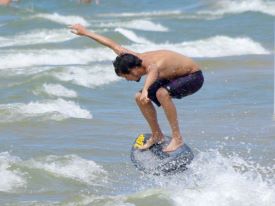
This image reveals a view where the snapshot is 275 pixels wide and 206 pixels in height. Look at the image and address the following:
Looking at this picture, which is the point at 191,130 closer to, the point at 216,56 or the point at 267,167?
the point at 267,167

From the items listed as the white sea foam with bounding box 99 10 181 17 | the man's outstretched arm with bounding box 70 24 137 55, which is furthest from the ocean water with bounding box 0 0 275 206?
the white sea foam with bounding box 99 10 181 17

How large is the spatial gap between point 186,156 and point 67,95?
26.2 ft

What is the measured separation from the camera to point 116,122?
48.6 ft

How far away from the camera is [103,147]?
13000mm

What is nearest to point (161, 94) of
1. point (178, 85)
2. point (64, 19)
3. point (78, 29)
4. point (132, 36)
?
point (178, 85)

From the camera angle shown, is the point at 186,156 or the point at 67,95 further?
the point at 67,95

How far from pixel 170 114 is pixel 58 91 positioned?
27.8ft

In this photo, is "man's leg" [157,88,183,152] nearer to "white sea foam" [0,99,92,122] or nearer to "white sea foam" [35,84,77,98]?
"white sea foam" [0,99,92,122]

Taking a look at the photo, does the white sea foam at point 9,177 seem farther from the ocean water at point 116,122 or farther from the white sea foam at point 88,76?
the white sea foam at point 88,76

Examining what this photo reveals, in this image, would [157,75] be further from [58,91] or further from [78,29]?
[58,91]

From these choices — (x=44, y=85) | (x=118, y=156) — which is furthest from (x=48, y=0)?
(x=118, y=156)

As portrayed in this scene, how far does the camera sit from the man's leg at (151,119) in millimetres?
10000

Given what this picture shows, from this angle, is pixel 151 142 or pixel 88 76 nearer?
pixel 151 142

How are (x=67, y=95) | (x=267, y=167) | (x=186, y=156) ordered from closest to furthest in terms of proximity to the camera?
(x=186, y=156) → (x=267, y=167) → (x=67, y=95)
